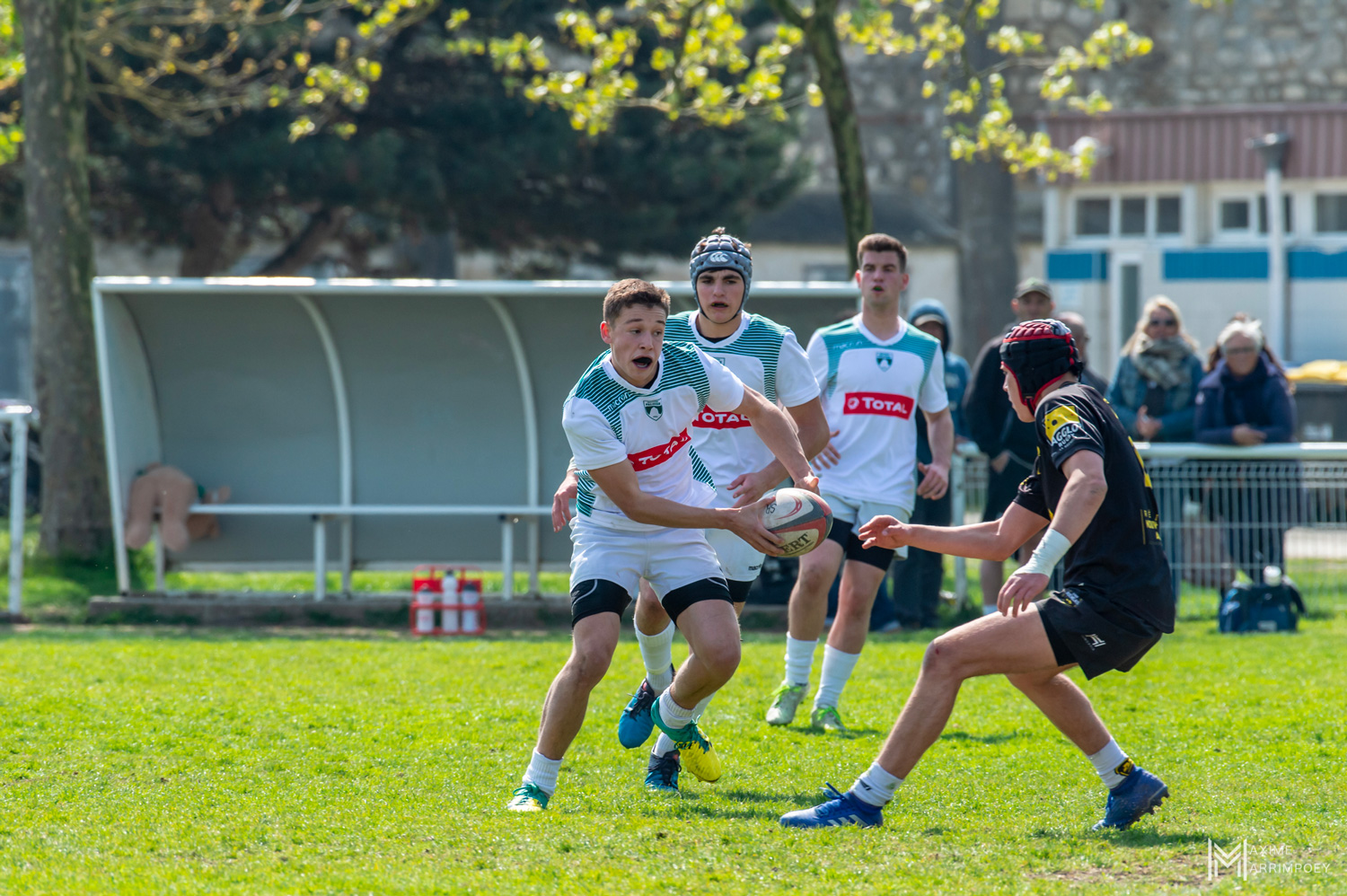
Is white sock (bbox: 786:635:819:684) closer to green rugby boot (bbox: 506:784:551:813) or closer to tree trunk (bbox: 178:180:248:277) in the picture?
green rugby boot (bbox: 506:784:551:813)

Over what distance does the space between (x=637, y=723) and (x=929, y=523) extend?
540 centimetres

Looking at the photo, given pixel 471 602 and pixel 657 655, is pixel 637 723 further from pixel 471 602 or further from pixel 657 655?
pixel 471 602

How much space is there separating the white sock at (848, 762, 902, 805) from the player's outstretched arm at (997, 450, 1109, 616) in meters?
0.69

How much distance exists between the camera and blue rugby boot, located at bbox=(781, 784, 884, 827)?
5.02 metres

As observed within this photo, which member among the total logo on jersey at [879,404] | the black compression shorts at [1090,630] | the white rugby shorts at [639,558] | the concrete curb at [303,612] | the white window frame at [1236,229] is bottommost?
the concrete curb at [303,612]

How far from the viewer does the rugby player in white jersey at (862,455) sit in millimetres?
7168

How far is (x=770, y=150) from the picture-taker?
2116cm

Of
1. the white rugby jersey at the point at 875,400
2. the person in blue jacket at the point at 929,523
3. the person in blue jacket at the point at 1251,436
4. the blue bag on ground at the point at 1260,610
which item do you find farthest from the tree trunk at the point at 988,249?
the white rugby jersey at the point at 875,400

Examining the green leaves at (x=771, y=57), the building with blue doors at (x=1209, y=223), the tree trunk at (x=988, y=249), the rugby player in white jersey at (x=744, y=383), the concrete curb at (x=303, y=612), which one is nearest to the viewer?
the rugby player in white jersey at (x=744, y=383)

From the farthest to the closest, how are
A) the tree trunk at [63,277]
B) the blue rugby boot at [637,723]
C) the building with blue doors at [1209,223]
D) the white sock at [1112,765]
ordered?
the building with blue doors at [1209,223] → the tree trunk at [63,277] → the blue rugby boot at [637,723] → the white sock at [1112,765]

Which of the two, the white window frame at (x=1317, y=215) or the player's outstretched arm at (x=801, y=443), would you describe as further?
the white window frame at (x=1317, y=215)

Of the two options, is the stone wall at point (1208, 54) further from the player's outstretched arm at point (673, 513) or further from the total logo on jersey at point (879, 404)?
the player's outstretched arm at point (673, 513)

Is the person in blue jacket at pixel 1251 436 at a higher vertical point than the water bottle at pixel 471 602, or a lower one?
higher

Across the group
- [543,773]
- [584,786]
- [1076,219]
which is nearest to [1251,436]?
[584,786]
